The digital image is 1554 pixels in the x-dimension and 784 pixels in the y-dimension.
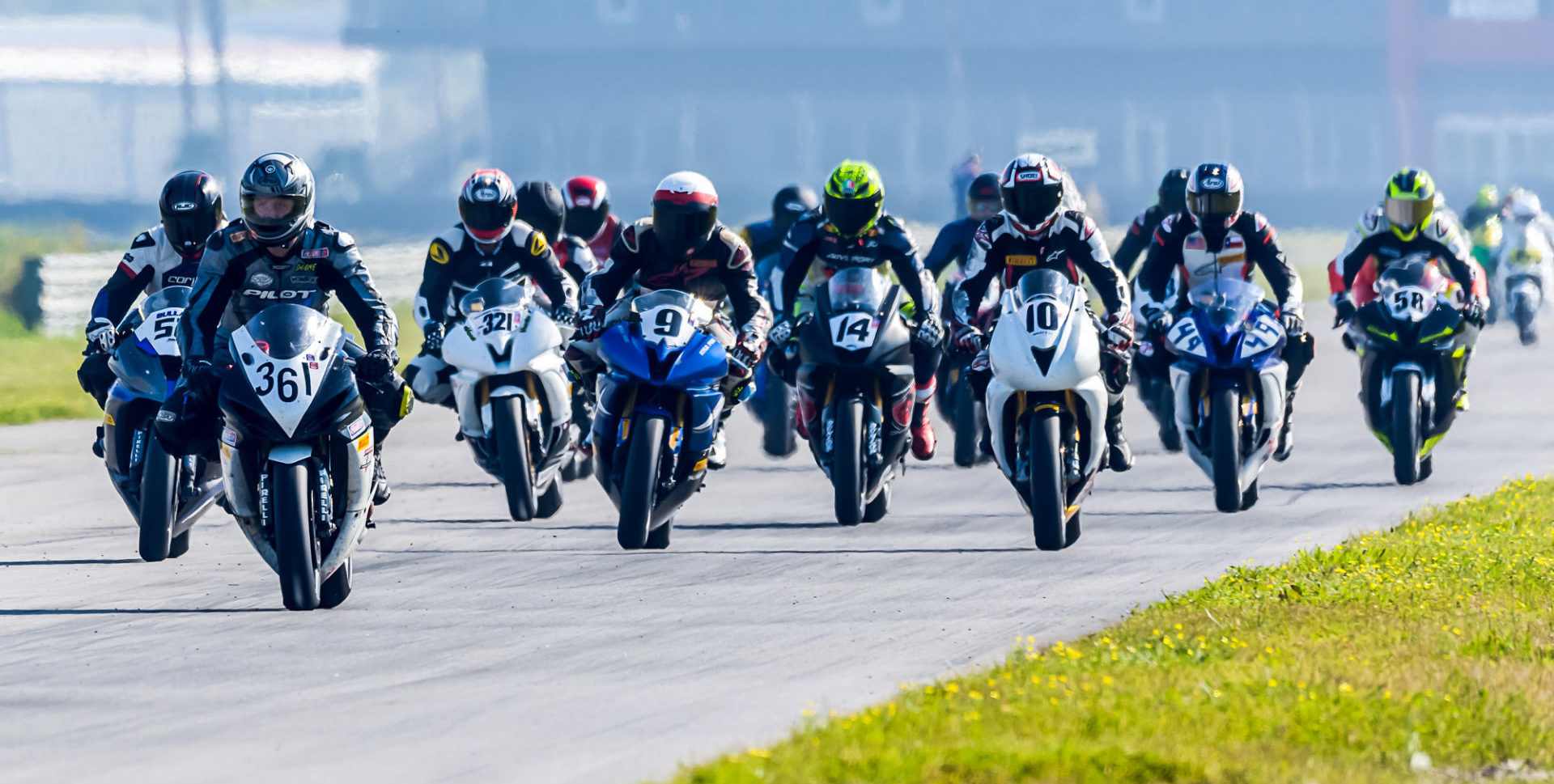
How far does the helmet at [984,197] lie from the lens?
15305mm

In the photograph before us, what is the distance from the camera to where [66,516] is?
1246 cm

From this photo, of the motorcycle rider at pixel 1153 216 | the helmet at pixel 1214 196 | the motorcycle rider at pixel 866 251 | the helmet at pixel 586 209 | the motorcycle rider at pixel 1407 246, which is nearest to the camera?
the motorcycle rider at pixel 866 251

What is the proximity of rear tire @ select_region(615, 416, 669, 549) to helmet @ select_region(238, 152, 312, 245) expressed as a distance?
6.10ft

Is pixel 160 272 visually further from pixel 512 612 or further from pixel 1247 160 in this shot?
pixel 1247 160

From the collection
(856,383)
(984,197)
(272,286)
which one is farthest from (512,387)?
(984,197)

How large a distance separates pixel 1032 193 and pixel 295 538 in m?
4.38

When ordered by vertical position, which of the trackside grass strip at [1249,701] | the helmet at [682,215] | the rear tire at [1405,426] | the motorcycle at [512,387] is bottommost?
the trackside grass strip at [1249,701]

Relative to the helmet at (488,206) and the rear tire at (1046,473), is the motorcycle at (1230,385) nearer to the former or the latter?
the rear tire at (1046,473)

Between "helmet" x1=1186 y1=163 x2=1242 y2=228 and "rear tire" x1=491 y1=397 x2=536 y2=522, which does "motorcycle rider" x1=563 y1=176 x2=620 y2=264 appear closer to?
"rear tire" x1=491 y1=397 x2=536 y2=522

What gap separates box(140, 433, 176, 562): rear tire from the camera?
10359mm

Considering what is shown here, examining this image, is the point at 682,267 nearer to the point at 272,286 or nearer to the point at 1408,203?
the point at 272,286

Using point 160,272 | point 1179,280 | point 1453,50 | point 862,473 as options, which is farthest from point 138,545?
point 1453,50

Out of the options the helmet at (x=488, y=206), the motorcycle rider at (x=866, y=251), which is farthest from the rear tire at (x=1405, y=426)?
the helmet at (x=488, y=206)

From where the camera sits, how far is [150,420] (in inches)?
422
